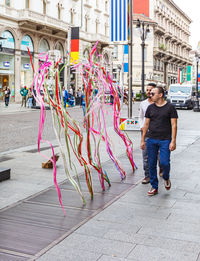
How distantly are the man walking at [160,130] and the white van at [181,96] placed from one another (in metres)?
26.1

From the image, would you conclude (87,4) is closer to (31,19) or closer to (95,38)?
(95,38)

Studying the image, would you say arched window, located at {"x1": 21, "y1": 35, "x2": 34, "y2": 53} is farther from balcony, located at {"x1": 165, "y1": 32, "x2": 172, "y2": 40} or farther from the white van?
balcony, located at {"x1": 165, "y1": 32, "x2": 172, "y2": 40}

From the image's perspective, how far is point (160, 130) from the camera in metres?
5.66

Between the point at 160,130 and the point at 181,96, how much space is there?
2636cm

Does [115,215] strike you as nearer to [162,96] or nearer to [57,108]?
[57,108]

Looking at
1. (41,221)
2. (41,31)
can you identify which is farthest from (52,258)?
(41,31)

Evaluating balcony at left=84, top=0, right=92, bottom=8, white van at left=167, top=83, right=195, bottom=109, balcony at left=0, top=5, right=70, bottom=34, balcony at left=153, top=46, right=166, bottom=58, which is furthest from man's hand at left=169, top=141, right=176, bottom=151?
balcony at left=153, top=46, right=166, bottom=58

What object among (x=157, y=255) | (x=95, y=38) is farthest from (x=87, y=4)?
(x=157, y=255)

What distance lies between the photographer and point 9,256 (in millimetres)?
3564

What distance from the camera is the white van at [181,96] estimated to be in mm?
31297

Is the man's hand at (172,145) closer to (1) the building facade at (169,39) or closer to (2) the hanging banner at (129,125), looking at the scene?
(2) the hanging banner at (129,125)

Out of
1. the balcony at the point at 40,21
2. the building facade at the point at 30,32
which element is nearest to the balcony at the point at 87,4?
the building facade at the point at 30,32

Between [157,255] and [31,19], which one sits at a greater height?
[31,19]

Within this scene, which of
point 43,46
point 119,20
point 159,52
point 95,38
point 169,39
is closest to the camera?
point 119,20
